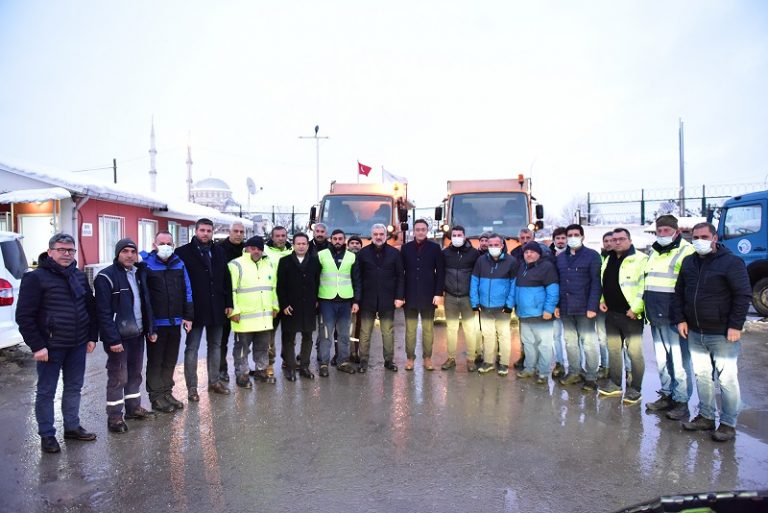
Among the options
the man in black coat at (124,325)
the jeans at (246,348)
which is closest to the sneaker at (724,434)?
the jeans at (246,348)

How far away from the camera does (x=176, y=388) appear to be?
6.24 meters

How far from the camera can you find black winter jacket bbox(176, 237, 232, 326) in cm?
579

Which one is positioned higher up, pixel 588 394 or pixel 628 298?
pixel 628 298

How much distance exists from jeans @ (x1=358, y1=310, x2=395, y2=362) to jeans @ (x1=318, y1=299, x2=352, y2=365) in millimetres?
207

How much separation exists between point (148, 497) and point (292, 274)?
330 centimetres

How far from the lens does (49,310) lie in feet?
14.4

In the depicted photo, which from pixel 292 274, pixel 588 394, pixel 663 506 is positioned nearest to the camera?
pixel 663 506

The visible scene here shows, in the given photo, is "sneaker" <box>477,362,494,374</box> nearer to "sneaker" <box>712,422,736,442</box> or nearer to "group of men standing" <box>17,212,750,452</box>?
"group of men standing" <box>17,212,750,452</box>

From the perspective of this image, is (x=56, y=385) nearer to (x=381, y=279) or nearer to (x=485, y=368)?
(x=381, y=279)

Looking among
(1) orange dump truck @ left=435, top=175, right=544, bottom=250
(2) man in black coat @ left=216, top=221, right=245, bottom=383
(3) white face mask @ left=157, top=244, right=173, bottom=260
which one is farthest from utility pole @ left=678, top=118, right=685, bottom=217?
(3) white face mask @ left=157, top=244, right=173, bottom=260

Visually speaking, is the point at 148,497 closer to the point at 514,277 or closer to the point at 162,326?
the point at 162,326

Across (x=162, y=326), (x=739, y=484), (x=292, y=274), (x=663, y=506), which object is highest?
(x=292, y=274)

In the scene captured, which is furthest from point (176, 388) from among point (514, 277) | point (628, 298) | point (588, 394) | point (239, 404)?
point (628, 298)

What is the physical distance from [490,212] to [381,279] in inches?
168
